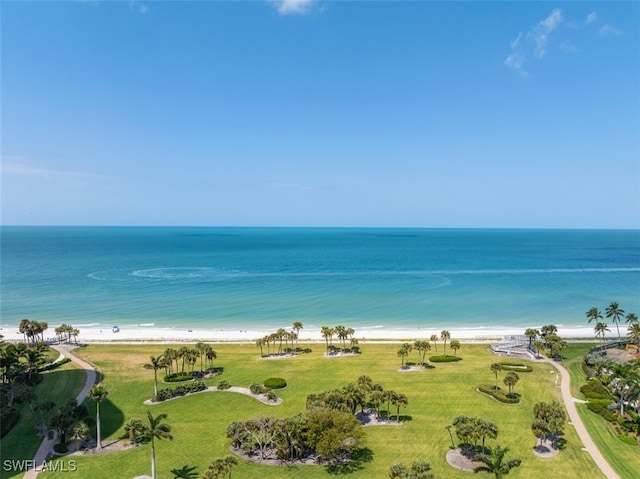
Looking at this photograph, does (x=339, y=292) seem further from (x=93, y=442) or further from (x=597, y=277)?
(x=597, y=277)

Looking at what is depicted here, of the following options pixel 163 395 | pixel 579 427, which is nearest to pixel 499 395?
pixel 579 427

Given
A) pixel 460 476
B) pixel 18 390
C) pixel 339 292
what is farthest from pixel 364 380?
pixel 339 292

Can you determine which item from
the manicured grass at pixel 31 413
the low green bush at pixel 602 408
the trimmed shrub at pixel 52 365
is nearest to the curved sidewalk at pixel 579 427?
the low green bush at pixel 602 408

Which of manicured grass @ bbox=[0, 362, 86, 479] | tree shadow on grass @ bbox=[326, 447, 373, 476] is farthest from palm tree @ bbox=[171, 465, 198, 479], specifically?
manicured grass @ bbox=[0, 362, 86, 479]

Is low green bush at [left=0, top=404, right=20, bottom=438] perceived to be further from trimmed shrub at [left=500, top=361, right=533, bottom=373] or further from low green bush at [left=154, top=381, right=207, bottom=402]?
trimmed shrub at [left=500, top=361, right=533, bottom=373]

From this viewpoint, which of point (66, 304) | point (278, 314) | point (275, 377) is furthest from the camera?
point (66, 304)

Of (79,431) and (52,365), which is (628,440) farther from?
(52,365)
